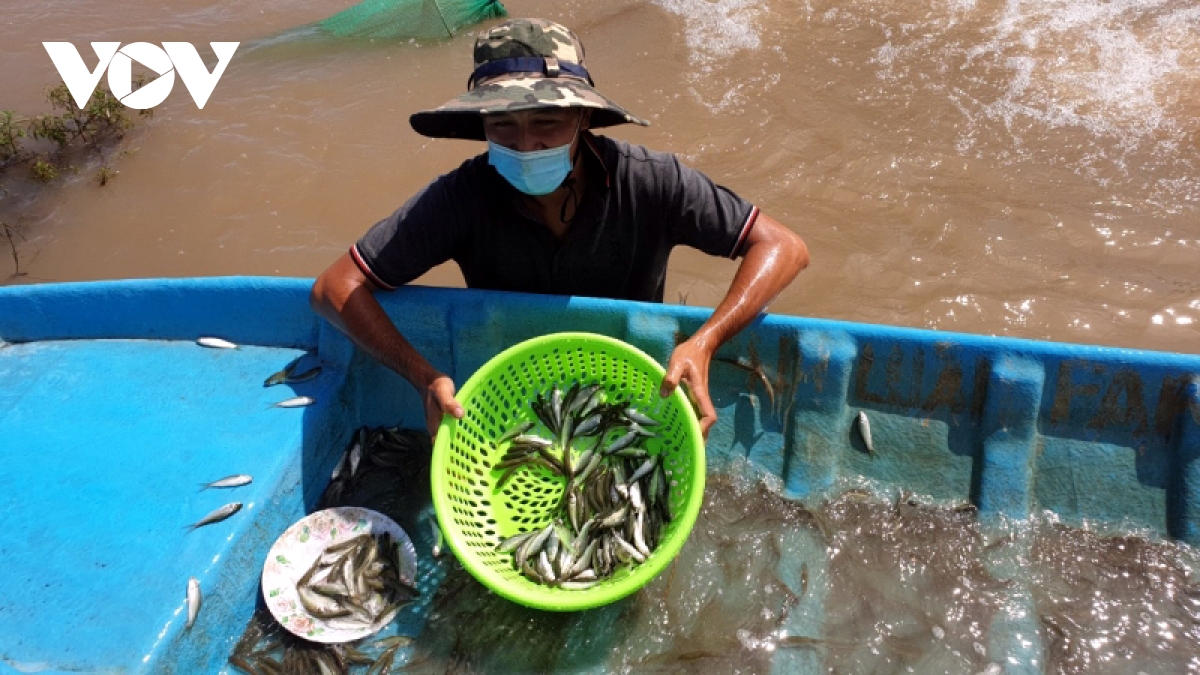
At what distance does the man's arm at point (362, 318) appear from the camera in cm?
351

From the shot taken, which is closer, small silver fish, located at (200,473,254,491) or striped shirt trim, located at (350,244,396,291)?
small silver fish, located at (200,473,254,491)

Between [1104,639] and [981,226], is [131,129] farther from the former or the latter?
[1104,639]

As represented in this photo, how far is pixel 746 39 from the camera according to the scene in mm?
8414

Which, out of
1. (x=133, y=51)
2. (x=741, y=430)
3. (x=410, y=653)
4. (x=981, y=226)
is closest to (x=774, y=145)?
(x=981, y=226)

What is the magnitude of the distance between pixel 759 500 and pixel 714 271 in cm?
270

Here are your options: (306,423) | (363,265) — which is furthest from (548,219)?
(306,423)

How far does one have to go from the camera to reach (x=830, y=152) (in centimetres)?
685

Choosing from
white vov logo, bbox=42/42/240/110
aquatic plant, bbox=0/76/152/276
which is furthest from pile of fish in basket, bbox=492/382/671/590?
white vov logo, bbox=42/42/240/110

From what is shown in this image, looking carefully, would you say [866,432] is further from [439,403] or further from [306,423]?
[306,423]

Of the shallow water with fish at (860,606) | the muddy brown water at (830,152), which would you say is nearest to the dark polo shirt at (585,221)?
the shallow water with fish at (860,606)

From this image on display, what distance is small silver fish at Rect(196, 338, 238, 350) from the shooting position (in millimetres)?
4184

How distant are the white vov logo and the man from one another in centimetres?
609

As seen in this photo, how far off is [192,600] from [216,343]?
1.54 m

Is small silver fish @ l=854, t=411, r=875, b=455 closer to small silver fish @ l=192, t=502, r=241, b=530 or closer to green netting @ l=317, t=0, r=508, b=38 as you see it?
small silver fish @ l=192, t=502, r=241, b=530
